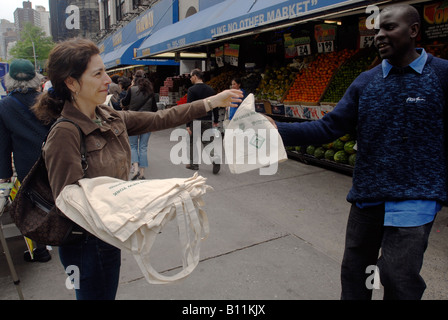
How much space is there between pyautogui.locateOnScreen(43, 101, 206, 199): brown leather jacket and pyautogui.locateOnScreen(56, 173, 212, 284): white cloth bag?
0.33ft

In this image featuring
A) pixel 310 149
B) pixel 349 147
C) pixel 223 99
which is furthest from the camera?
pixel 310 149

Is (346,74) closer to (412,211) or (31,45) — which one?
(412,211)

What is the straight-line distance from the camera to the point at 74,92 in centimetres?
180

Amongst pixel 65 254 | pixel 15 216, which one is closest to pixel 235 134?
pixel 65 254

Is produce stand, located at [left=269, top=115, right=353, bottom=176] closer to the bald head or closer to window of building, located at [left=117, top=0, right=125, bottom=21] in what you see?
the bald head

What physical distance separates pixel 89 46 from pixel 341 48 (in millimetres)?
6755

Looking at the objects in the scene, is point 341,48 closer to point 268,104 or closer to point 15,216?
point 268,104

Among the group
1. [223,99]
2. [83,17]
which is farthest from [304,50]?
[83,17]

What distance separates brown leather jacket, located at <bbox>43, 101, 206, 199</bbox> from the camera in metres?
1.57

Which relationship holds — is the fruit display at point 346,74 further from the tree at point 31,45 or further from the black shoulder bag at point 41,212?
the tree at point 31,45

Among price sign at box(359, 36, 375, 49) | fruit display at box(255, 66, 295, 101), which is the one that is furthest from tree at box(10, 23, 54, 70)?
price sign at box(359, 36, 375, 49)

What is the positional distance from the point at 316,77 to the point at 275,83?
4.56 feet

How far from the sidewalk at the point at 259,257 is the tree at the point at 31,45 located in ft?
177

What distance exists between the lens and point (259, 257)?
3.57m
